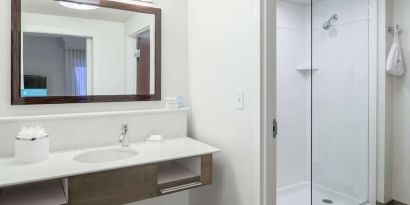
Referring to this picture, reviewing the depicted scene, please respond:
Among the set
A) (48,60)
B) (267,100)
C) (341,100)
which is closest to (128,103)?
(48,60)

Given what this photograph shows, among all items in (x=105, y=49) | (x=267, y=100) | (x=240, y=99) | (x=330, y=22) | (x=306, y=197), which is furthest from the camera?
(x=306, y=197)

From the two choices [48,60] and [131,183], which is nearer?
[131,183]

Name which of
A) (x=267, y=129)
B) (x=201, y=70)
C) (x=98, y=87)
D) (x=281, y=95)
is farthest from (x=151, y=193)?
(x=281, y=95)

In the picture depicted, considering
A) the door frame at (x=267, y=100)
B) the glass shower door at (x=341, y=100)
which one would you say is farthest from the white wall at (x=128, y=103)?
the glass shower door at (x=341, y=100)

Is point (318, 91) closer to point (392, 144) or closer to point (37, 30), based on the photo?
point (392, 144)

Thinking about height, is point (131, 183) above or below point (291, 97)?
below

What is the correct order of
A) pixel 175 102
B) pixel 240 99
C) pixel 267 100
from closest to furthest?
pixel 267 100
pixel 240 99
pixel 175 102

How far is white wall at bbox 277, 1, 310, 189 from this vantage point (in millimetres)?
2768

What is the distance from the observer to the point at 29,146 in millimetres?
1296

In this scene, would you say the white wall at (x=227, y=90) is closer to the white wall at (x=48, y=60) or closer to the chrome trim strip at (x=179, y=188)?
the chrome trim strip at (x=179, y=188)

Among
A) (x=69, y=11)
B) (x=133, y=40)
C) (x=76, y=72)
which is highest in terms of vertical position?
(x=69, y=11)

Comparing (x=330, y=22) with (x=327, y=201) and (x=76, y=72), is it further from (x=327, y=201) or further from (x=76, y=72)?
(x=76, y=72)

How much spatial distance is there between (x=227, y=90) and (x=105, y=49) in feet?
2.86

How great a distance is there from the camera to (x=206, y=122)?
6.23ft
